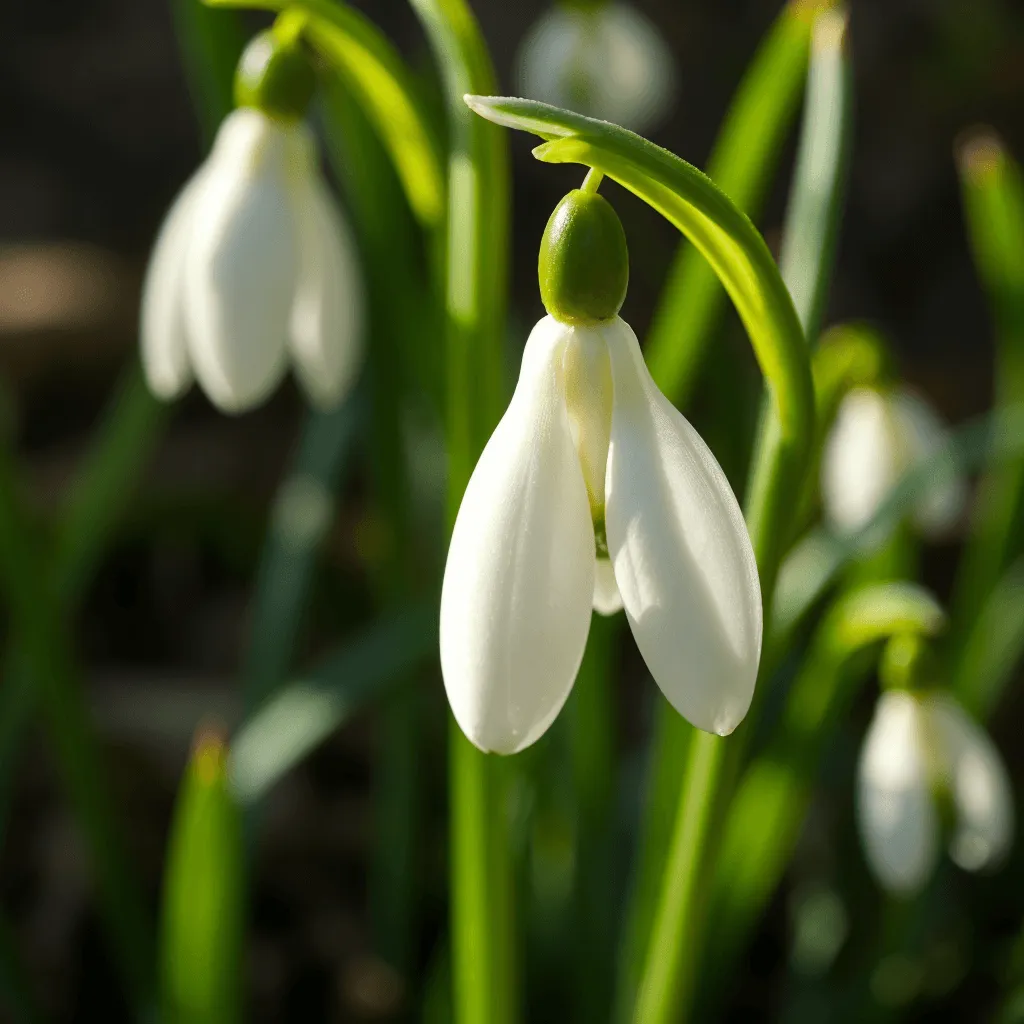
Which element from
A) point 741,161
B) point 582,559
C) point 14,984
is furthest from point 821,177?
point 14,984

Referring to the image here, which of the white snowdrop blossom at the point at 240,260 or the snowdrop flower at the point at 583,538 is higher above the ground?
the white snowdrop blossom at the point at 240,260

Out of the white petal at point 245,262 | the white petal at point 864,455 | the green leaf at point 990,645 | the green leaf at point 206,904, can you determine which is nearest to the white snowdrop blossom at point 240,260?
the white petal at point 245,262

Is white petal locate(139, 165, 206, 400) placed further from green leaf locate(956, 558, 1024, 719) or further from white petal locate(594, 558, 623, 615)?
green leaf locate(956, 558, 1024, 719)

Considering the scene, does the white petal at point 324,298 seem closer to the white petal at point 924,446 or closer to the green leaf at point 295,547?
the green leaf at point 295,547

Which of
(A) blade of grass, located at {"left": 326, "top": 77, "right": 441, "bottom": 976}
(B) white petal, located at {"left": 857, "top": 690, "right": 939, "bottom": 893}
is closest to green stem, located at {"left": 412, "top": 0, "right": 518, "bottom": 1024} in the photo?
(B) white petal, located at {"left": 857, "top": 690, "right": 939, "bottom": 893}

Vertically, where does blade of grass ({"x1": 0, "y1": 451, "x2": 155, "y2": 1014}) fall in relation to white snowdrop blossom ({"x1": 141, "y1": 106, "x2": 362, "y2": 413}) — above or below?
below

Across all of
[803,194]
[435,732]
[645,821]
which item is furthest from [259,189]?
[435,732]
